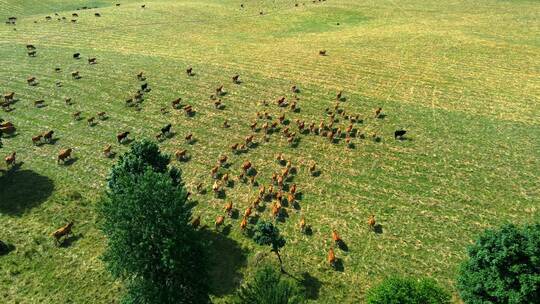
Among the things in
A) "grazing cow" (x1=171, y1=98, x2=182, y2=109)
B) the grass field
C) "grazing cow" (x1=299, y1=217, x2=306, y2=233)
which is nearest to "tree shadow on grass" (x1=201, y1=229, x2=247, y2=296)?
the grass field

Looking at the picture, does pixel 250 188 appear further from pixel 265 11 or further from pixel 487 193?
pixel 265 11

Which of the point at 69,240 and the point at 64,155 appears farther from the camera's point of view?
the point at 64,155

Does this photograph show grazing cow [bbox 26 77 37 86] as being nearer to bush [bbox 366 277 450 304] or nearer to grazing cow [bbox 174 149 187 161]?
grazing cow [bbox 174 149 187 161]

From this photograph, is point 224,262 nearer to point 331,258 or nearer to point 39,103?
point 331,258

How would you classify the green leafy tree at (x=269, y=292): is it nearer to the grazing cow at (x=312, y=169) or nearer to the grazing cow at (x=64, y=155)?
the grazing cow at (x=312, y=169)

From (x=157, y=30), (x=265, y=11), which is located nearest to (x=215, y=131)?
(x=157, y=30)

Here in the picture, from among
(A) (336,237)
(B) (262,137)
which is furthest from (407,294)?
(B) (262,137)
